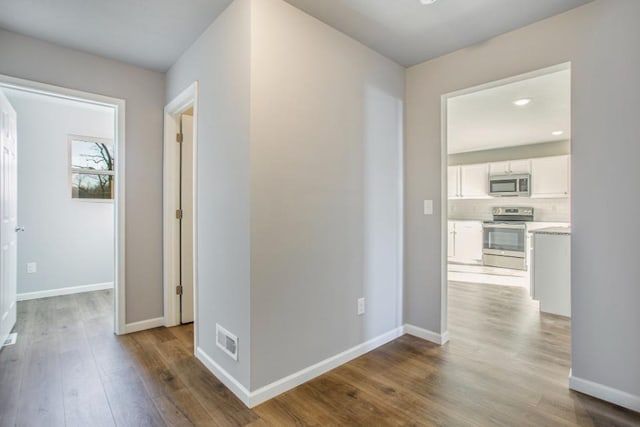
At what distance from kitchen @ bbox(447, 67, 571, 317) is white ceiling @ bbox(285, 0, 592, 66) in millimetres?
1290

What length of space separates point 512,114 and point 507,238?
Result: 2.61 metres

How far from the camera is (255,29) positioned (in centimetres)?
184

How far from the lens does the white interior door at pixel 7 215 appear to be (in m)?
2.52

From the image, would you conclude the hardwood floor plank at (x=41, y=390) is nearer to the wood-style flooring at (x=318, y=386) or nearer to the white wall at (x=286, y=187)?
the wood-style flooring at (x=318, y=386)

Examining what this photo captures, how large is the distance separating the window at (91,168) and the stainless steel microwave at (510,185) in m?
6.55

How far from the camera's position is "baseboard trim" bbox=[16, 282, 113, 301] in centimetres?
396

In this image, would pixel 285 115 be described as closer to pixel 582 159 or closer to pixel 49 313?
pixel 582 159

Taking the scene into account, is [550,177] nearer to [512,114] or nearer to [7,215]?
[512,114]

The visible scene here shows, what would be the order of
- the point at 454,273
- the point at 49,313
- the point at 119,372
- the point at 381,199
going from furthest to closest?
the point at 454,273, the point at 49,313, the point at 381,199, the point at 119,372

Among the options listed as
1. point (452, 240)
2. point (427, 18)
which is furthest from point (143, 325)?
→ point (452, 240)

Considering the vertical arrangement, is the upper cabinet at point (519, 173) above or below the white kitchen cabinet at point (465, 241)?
above

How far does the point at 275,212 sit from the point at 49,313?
324 centimetres

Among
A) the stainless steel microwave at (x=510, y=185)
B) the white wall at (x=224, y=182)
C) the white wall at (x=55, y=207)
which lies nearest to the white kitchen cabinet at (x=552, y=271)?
the stainless steel microwave at (x=510, y=185)

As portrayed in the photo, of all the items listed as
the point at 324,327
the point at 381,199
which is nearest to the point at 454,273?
the point at 381,199
